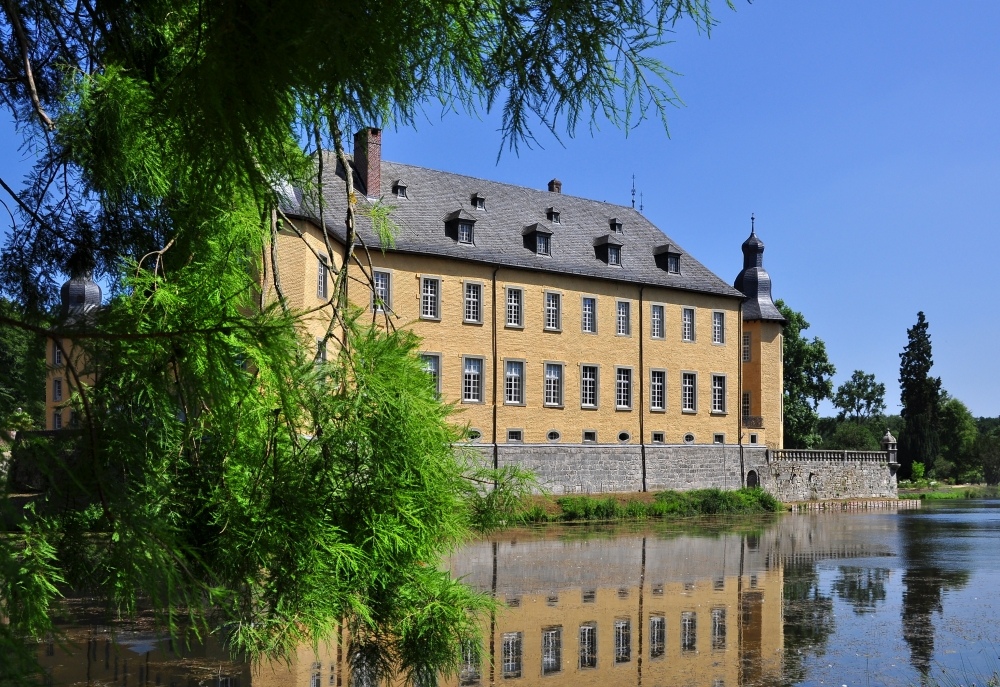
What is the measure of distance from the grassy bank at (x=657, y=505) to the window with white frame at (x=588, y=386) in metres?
3.51

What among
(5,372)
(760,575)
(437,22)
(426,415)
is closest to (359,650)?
(426,415)

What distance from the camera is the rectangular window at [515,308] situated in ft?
106

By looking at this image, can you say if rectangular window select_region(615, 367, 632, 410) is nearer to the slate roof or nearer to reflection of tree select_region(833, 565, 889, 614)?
the slate roof

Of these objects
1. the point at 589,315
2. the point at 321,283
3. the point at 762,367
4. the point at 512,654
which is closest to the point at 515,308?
the point at 589,315

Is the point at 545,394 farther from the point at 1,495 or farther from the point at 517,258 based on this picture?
the point at 1,495

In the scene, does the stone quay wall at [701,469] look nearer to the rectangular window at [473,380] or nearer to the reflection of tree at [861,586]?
the rectangular window at [473,380]

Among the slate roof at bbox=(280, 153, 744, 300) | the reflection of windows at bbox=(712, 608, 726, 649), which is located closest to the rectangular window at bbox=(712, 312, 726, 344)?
the slate roof at bbox=(280, 153, 744, 300)

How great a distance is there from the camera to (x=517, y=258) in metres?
32.7

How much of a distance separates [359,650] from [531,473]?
1.11 m

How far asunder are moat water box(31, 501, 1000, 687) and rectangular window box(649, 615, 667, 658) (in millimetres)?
24

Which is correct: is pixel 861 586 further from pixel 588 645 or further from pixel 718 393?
pixel 718 393

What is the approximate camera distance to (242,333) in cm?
272

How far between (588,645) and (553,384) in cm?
2254

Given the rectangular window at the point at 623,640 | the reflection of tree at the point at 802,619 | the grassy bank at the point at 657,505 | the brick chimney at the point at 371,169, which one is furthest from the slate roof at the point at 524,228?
the rectangular window at the point at 623,640
